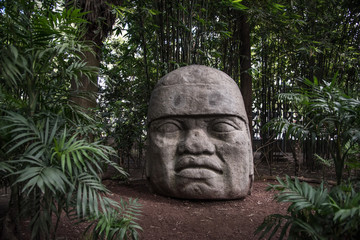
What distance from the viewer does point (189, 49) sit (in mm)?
4324

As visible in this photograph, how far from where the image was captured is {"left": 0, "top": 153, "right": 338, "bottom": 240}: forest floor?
7.89 feet

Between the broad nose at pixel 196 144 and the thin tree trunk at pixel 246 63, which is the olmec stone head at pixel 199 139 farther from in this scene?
the thin tree trunk at pixel 246 63

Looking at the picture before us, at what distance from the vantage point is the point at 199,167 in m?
3.24

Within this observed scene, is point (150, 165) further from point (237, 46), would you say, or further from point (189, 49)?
point (237, 46)

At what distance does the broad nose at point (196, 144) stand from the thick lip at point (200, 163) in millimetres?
68

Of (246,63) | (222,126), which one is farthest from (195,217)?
(246,63)

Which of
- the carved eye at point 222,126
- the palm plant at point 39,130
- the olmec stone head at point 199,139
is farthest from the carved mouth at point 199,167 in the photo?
the palm plant at point 39,130

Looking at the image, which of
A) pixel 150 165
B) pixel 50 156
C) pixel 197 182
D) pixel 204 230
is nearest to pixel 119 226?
pixel 50 156

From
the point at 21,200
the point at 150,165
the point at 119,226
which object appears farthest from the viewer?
the point at 150,165

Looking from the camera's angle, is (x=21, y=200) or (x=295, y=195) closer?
(x=295, y=195)

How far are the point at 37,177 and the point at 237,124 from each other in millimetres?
2432

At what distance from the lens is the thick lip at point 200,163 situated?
3209 millimetres

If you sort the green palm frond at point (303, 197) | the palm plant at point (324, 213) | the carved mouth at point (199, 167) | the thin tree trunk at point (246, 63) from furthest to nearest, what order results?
the thin tree trunk at point (246, 63) → the carved mouth at point (199, 167) → the green palm frond at point (303, 197) → the palm plant at point (324, 213)

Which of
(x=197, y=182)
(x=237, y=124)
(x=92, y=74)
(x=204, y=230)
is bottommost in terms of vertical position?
(x=204, y=230)
